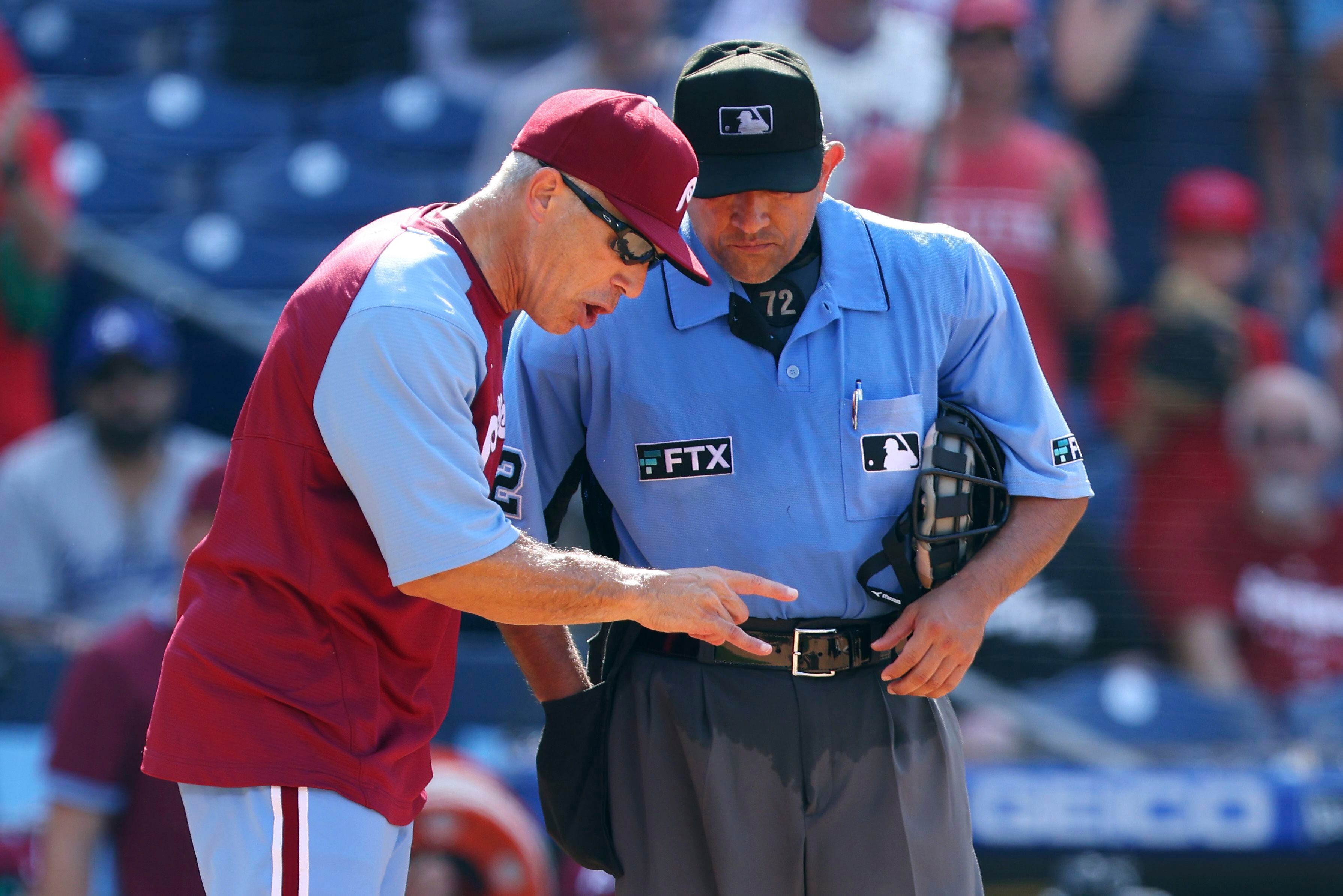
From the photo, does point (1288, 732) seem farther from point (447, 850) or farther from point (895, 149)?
point (447, 850)

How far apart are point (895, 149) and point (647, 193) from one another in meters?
3.23

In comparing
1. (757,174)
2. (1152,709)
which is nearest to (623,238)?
(757,174)

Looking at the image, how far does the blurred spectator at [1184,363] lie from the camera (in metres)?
4.85

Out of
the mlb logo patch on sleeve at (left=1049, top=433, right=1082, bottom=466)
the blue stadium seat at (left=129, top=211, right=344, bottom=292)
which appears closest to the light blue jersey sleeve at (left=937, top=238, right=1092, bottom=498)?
the mlb logo patch on sleeve at (left=1049, top=433, right=1082, bottom=466)

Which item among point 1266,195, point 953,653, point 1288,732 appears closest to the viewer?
point 953,653

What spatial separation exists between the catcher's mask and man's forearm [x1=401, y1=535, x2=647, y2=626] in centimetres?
51

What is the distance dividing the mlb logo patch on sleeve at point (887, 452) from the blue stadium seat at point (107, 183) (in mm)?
3591

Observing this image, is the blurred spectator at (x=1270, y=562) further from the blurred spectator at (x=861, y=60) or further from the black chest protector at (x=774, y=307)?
the black chest protector at (x=774, y=307)

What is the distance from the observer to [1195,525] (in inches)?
191

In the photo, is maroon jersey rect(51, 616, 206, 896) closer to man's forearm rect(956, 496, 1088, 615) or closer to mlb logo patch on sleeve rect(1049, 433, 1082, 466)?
man's forearm rect(956, 496, 1088, 615)

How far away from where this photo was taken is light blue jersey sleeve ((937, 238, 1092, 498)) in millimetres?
2223

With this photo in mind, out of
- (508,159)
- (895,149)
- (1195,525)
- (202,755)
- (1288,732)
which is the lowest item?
(1288,732)

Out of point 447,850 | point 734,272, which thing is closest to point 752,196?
point 734,272

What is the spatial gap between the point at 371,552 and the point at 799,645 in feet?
2.34
